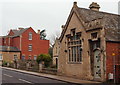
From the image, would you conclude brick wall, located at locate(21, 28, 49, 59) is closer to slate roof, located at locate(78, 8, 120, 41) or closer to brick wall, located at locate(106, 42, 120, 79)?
slate roof, located at locate(78, 8, 120, 41)

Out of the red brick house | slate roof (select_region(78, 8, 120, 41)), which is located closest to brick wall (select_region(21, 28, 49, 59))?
the red brick house

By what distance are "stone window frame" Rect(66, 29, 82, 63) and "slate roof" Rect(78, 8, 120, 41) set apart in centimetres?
216

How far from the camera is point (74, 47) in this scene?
24125 millimetres

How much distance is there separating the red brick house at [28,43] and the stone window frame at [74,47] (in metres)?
34.1

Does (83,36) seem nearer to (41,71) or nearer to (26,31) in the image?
(41,71)

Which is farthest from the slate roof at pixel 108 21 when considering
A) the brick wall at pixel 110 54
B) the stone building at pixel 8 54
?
the stone building at pixel 8 54

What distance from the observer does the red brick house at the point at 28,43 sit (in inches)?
2276

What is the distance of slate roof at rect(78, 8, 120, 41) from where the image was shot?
20.0m

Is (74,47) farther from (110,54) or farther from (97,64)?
(110,54)

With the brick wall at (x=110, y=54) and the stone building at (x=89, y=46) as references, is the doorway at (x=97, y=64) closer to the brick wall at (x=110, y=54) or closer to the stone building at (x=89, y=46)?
the stone building at (x=89, y=46)

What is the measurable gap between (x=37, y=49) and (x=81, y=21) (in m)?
39.3

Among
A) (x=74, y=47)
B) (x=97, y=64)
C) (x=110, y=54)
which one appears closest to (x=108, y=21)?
(x=110, y=54)

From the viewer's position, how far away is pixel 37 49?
60.6 meters

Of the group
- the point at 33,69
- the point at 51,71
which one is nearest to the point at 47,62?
the point at 33,69
